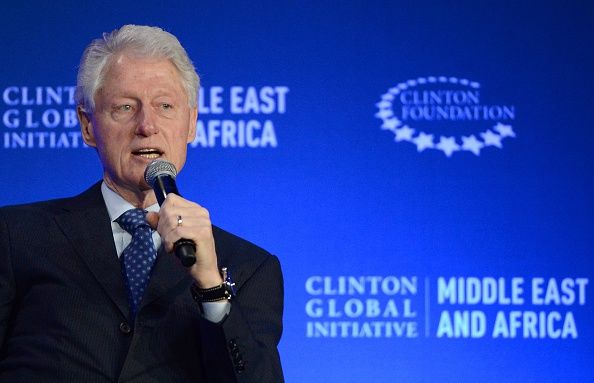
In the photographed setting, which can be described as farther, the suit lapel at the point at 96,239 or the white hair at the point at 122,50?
the white hair at the point at 122,50

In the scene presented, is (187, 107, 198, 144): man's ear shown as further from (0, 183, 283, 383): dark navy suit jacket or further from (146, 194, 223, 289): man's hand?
(146, 194, 223, 289): man's hand

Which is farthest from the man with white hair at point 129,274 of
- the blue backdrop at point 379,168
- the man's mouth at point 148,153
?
the blue backdrop at point 379,168

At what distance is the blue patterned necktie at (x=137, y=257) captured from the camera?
1.96 metres

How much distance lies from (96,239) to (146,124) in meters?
0.26

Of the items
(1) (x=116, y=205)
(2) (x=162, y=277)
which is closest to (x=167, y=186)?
(2) (x=162, y=277)

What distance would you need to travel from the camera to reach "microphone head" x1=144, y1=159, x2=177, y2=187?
5.87ft

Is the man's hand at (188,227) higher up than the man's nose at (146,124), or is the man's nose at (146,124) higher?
the man's nose at (146,124)

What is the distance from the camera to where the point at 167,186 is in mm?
1732

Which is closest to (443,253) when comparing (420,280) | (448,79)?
(420,280)

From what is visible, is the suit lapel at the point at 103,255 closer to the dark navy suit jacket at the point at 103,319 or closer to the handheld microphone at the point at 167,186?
the dark navy suit jacket at the point at 103,319

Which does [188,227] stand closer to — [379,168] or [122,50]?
[122,50]

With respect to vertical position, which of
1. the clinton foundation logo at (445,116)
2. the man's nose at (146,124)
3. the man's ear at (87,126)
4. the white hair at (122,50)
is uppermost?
the clinton foundation logo at (445,116)

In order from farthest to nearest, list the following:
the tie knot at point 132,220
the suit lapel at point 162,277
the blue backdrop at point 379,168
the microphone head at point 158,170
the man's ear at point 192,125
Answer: the blue backdrop at point 379,168, the man's ear at point 192,125, the tie knot at point 132,220, the suit lapel at point 162,277, the microphone head at point 158,170

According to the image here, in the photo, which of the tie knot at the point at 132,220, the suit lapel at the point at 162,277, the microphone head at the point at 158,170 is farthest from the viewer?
the tie knot at the point at 132,220
